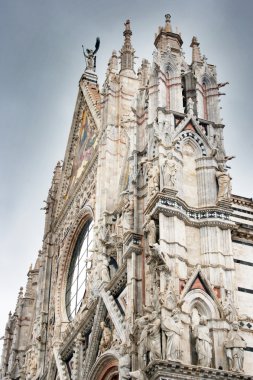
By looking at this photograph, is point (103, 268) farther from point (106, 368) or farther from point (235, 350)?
point (235, 350)

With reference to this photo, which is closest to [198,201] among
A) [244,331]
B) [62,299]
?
[244,331]

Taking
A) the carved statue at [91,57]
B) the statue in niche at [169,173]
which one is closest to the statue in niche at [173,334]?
the statue in niche at [169,173]

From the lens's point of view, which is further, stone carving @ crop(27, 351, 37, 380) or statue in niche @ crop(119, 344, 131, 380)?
stone carving @ crop(27, 351, 37, 380)

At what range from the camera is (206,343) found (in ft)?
40.7

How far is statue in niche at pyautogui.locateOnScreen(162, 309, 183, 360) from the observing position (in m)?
11.9

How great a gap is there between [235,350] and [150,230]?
10.0 ft

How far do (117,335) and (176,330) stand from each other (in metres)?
3.01

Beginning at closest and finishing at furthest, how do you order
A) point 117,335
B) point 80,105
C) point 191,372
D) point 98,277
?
1. point 191,372
2. point 117,335
3. point 98,277
4. point 80,105

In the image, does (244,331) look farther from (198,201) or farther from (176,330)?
(198,201)

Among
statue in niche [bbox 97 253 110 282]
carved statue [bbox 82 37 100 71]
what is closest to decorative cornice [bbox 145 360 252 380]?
statue in niche [bbox 97 253 110 282]

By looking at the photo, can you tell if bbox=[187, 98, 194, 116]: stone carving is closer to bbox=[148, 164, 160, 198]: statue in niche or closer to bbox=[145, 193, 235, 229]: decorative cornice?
bbox=[148, 164, 160, 198]: statue in niche

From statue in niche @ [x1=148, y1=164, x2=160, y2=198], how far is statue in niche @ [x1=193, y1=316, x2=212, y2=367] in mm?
3076

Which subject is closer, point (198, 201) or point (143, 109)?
point (198, 201)

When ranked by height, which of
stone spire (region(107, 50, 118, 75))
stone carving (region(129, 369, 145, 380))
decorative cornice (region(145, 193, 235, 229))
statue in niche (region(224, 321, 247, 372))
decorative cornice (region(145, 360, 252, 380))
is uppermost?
stone spire (region(107, 50, 118, 75))
